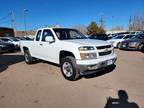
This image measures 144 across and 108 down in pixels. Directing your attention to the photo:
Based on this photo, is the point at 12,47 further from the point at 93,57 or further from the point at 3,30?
the point at 3,30

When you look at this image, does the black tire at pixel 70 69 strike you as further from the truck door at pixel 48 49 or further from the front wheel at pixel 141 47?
the front wheel at pixel 141 47

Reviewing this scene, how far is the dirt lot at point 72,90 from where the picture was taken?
199 inches

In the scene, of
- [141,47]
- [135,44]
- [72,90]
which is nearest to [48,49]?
[72,90]

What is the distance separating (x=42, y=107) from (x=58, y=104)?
418mm

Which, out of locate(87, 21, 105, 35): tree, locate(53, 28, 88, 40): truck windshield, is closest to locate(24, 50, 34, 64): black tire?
locate(53, 28, 88, 40): truck windshield

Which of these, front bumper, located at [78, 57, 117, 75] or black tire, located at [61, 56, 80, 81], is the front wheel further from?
black tire, located at [61, 56, 80, 81]

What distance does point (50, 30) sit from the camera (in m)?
8.27

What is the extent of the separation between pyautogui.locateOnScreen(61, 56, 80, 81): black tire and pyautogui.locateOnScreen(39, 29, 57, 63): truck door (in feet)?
2.53

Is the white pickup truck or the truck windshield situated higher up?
the truck windshield

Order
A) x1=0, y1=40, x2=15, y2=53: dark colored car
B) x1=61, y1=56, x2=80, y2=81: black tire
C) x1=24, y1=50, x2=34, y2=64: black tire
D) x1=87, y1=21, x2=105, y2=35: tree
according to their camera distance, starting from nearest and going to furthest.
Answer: x1=61, y1=56, x2=80, y2=81: black tire
x1=24, y1=50, x2=34, y2=64: black tire
x1=0, y1=40, x2=15, y2=53: dark colored car
x1=87, y1=21, x2=105, y2=35: tree

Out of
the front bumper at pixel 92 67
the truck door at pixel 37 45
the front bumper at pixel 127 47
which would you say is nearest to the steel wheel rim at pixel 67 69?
the front bumper at pixel 92 67

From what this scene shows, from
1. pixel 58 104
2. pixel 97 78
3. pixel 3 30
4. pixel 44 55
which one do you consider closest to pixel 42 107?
pixel 58 104

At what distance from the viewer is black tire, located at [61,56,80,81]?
6.77 meters

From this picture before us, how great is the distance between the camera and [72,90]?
607 cm
